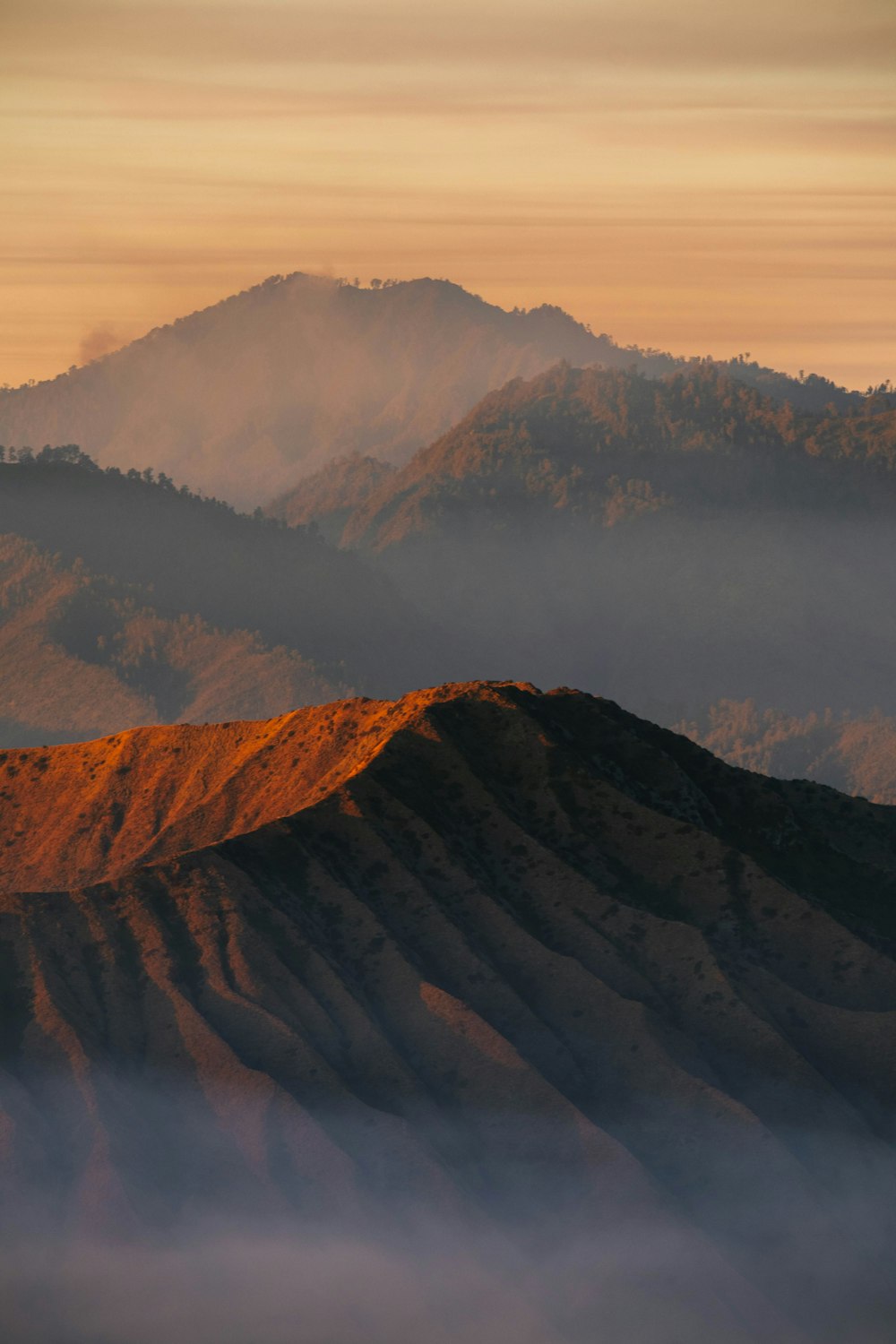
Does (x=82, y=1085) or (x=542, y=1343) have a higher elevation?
(x=82, y=1085)

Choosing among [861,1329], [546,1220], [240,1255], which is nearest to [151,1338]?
[240,1255]

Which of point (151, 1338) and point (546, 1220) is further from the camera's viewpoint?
point (546, 1220)

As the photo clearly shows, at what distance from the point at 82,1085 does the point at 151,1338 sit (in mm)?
22222

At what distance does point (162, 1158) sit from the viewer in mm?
198125

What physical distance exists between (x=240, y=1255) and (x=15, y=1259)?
17559 mm

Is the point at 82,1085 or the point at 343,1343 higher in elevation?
the point at 82,1085

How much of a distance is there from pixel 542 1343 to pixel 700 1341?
12.7 metres

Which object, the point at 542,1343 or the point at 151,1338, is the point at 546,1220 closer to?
the point at 542,1343

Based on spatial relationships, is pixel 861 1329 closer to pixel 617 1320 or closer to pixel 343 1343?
pixel 617 1320

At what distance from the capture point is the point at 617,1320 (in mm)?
193375

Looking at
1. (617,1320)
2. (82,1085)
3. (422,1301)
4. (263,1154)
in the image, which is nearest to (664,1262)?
(617,1320)

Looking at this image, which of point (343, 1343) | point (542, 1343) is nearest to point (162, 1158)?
point (343, 1343)

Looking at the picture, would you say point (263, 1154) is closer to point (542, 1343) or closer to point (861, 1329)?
point (542, 1343)

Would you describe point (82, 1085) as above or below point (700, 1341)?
above
